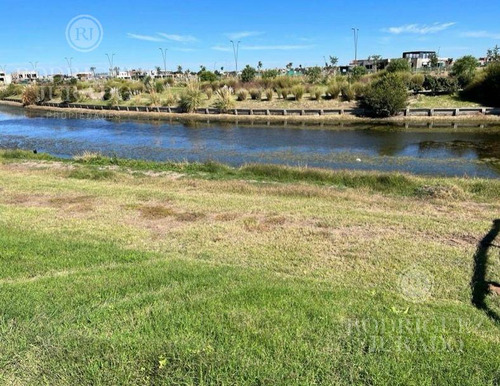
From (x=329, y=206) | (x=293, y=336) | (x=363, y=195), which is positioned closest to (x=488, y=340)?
(x=293, y=336)

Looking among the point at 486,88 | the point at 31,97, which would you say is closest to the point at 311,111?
the point at 486,88

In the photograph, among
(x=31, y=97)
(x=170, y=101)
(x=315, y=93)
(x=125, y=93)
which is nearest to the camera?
(x=315, y=93)

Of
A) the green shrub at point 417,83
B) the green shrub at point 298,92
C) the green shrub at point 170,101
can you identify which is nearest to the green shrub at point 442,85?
the green shrub at point 417,83

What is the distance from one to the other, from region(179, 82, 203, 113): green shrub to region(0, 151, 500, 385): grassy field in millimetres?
33544

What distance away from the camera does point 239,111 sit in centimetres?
4041

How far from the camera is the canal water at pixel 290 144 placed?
19484 mm

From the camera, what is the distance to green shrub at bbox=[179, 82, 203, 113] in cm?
4334

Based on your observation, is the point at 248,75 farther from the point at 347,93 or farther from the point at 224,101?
the point at 347,93

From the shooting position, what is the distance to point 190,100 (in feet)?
142

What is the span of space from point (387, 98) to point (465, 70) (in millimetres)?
12490

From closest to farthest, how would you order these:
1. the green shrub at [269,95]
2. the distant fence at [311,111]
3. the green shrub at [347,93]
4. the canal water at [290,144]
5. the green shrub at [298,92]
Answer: the canal water at [290,144]
the distant fence at [311,111]
the green shrub at [347,93]
the green shrub at [298,92]
the green shrub at [269,95]

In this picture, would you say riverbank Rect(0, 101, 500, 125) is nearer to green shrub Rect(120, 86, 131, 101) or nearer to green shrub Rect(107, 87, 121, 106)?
green shrub Rect(107, 87, 121, 106)

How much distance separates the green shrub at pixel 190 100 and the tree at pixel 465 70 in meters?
25.4

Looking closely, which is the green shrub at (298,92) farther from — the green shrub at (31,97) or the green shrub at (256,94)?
the green shrub at (31,97)
